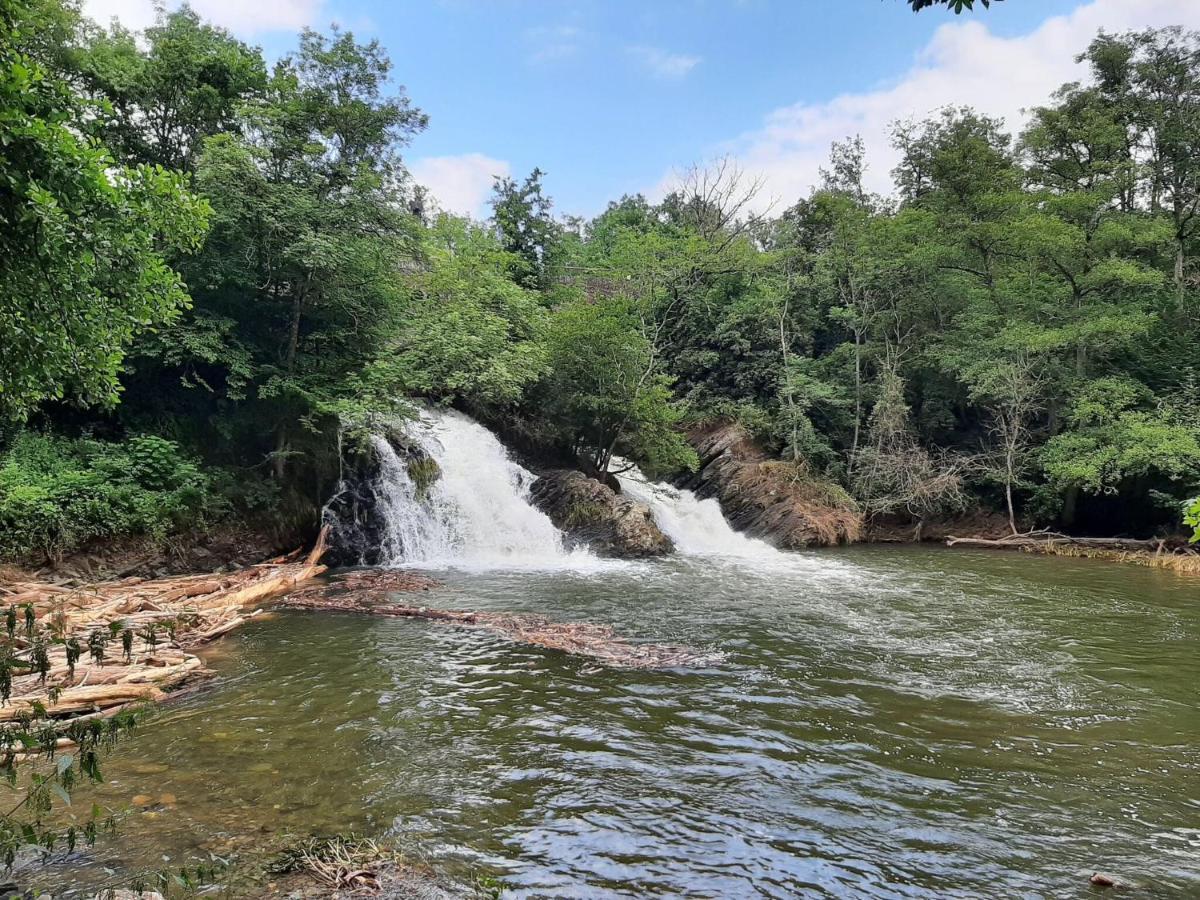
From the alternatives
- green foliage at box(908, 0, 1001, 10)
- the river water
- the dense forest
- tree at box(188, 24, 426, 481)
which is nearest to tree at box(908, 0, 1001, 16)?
green foliage at box(908, 0, 1001, 10)

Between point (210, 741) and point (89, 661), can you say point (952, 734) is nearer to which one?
point (210, 741)

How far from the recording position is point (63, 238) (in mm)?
5000

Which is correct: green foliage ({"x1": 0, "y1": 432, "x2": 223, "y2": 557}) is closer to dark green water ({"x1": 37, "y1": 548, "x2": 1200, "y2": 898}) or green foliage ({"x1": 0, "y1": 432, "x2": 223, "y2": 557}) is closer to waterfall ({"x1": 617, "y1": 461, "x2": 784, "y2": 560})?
Answer: dark green water ({"x1": 37, "y1": 548, "x2": 1200, "y2": 898})

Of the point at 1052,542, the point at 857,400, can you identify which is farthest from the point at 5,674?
the point at 857,400

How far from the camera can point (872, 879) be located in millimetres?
4180

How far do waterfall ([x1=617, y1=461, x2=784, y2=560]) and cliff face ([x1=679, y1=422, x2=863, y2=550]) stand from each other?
551 mm

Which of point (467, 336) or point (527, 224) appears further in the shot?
point (527, 224)

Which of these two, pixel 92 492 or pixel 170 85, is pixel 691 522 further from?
pixel 170 85

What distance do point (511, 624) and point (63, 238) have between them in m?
7.27

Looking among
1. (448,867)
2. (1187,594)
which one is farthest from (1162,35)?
(448,867)

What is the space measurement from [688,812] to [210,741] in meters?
4.40

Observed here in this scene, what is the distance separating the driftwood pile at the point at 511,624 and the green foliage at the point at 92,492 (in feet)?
11.1

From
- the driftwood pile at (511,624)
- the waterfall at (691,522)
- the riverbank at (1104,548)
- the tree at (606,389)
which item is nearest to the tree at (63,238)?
the driftwood pile at (511,624)

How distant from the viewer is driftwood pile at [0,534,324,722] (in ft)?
20.4
